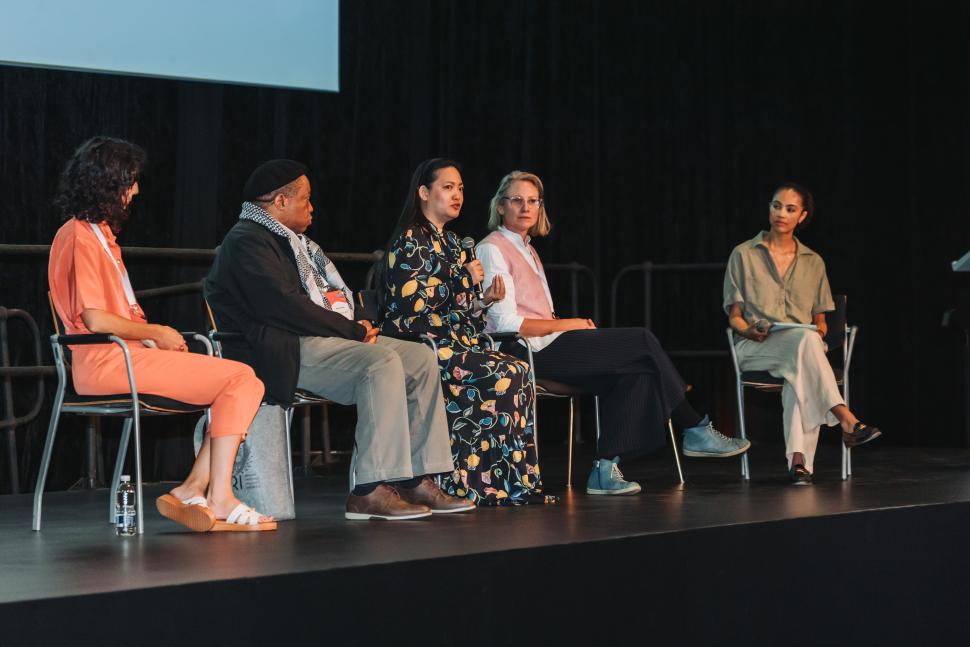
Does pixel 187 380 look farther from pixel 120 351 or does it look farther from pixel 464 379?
pixel 464 379

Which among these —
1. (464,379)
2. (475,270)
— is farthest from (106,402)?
(475,270)

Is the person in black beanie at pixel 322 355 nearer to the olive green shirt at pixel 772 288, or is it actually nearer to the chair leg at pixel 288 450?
the chair leg at pixel 288 450

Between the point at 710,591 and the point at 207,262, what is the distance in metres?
2.77

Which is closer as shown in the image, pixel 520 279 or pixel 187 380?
pixel 187 380

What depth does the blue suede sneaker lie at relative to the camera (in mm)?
4070

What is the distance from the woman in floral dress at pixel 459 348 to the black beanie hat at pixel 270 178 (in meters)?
0.43

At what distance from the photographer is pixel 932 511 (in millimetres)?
3592

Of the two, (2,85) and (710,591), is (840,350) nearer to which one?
(710,591)

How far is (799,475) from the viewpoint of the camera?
4.36 metres

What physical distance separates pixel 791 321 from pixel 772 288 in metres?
0.14

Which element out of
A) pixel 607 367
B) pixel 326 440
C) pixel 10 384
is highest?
pixel 607 367

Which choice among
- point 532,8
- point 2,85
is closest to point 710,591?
point 2,85

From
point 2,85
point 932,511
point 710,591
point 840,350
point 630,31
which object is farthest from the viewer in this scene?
point 630,31

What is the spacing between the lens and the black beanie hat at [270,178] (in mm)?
3555
